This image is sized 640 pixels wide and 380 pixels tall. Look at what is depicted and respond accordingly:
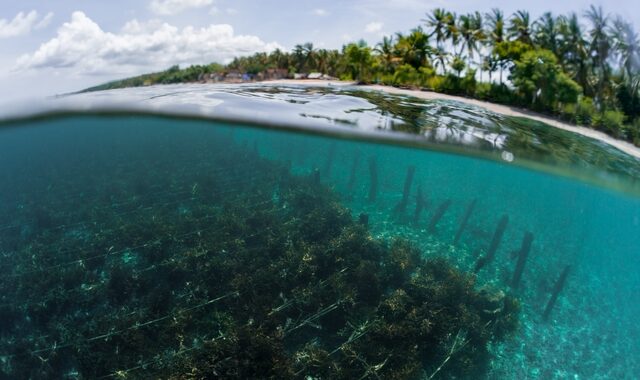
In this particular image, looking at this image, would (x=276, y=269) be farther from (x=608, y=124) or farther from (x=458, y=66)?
(x=458, y=66)

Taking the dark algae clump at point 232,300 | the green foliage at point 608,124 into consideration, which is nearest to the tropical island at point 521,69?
the green foliage at point 608,124

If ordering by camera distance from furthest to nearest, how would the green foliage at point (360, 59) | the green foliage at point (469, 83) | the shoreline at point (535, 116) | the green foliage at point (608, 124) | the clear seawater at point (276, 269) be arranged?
the green foliage at point (360, 59)
the green foliage at point (469, 83)
the green foliage at point (608, 124)
the shoreline at point (535, 116)
the clear seawater at point (276, 269)

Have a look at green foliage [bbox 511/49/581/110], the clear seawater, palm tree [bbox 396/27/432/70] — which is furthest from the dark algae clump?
palm tree [bbox 396/27/432/70]

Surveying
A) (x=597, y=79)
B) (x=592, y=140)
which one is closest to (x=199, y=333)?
(x=592, y=140)

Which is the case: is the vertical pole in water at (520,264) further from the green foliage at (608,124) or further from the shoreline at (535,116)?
the green foliage at (608,124)

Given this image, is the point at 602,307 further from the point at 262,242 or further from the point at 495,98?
the point at 262,242
